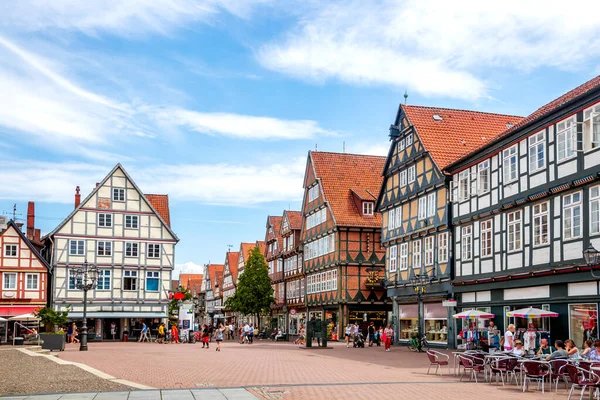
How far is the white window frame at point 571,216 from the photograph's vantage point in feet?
90.1

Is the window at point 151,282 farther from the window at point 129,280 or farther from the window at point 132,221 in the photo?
the window at point 132,221

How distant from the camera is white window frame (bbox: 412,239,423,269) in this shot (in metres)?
43.8

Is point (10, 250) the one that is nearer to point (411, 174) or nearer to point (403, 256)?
point (403, 256)

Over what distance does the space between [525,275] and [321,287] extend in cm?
3208

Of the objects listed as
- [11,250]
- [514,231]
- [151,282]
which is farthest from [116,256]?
[514,231]

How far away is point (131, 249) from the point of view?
210 feet

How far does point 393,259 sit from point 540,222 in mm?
18673

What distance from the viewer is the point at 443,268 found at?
40.3 metres

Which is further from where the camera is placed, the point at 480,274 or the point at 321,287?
the point at 321,287

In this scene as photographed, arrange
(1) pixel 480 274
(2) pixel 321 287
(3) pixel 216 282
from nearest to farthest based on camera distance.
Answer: (1) pixel 480 274
(2) pixel 321 287
(3) pixel 216 282

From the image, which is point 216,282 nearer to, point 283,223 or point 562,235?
point 283,223

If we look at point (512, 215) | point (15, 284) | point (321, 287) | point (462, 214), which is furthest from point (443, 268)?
point (15, 284)

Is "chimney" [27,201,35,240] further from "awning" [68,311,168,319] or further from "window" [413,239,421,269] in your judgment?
"window" [413,239,421,269]

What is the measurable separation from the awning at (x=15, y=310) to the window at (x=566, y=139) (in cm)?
4517
